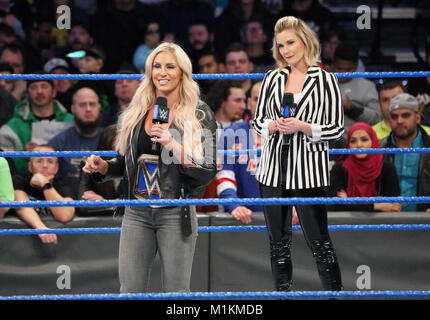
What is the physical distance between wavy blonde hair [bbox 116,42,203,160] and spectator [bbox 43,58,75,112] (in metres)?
2.67

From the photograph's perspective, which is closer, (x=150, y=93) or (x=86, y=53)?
(x=150, y=93)

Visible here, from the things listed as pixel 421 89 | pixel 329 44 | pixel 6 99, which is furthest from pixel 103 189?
pixel 421 89

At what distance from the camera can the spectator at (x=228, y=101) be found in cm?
510

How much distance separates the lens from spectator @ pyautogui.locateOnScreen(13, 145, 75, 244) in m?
4.48

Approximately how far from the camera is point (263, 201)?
9.37 ft

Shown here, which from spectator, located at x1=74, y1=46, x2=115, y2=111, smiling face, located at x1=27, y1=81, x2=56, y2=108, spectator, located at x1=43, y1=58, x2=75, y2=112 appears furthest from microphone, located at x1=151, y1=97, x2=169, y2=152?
spectator, located at x1=74, y1=46, x2=115, y2=111

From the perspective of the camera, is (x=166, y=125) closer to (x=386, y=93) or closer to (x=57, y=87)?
(x=386, y=93)

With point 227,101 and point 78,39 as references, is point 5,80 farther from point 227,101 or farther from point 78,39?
point 227,101

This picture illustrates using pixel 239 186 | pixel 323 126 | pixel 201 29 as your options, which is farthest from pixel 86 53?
pixel 323 126

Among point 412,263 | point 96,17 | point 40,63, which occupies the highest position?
point 96,17

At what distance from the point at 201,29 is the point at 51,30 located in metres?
1.35

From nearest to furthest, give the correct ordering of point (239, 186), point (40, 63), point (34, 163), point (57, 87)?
point (239, 186) → point (34, 163) → point (57, 87) → point (40, 63)

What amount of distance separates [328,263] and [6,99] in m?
3.35

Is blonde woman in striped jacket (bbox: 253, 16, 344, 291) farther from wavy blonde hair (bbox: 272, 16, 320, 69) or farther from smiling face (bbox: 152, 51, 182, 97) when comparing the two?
smiling face (bbox: 152, 51, 182, 97)
